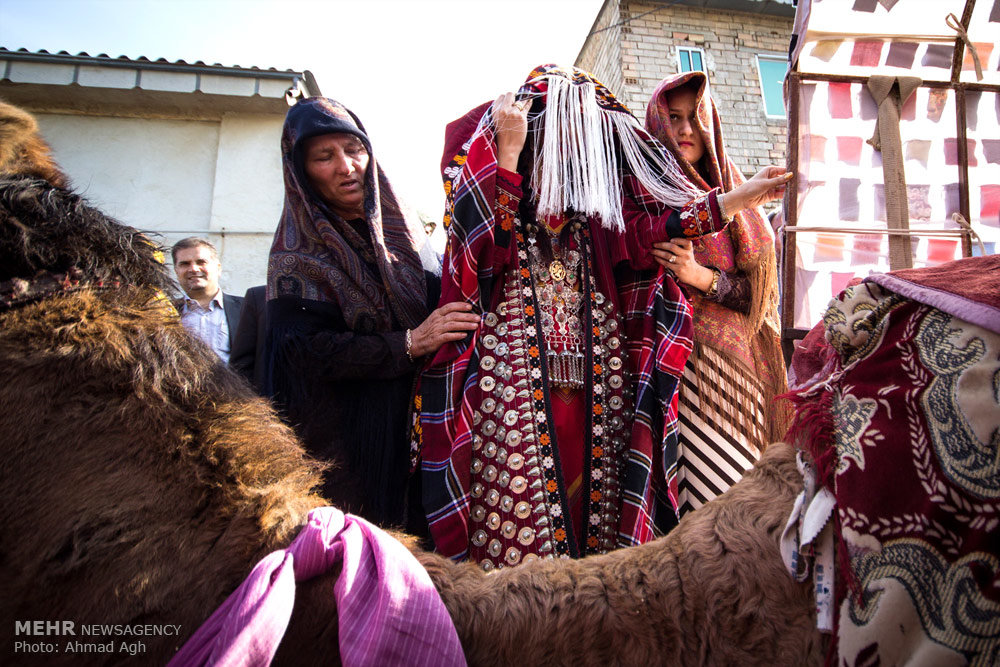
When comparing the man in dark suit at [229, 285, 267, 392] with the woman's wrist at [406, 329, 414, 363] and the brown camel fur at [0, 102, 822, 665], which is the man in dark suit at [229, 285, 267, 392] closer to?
the woman's wrist at [406, 329, 414, 363]

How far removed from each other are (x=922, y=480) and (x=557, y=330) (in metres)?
1.36

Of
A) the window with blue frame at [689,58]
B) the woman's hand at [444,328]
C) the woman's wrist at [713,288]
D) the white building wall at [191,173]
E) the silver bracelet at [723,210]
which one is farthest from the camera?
the window with blue frame at [689,58]

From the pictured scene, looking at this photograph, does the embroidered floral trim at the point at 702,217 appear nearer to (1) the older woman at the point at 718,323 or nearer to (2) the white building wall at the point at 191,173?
(1) the older woman at the point at 718,323

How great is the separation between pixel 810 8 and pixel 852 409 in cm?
170

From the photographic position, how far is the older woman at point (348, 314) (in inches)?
83.5

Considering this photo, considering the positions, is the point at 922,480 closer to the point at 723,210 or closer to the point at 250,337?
the point at 723,210

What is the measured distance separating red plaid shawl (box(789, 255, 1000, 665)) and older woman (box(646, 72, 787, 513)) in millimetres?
1160

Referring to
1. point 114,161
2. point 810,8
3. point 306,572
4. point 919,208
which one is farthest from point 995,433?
point 114,161

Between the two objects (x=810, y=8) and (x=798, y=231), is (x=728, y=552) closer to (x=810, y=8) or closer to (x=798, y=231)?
(x=798, y=231)

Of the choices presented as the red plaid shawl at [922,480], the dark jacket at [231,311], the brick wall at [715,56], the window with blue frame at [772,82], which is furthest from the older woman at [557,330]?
the window with blue frame at [772,82]

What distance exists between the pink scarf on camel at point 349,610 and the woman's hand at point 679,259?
5.12ft

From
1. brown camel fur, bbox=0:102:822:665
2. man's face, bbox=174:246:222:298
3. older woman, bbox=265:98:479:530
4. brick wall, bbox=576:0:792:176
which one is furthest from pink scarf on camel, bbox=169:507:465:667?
brick wall, bbox=576:0:792:176

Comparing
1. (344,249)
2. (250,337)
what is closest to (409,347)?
(344,249)

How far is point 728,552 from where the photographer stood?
108 centimetres
